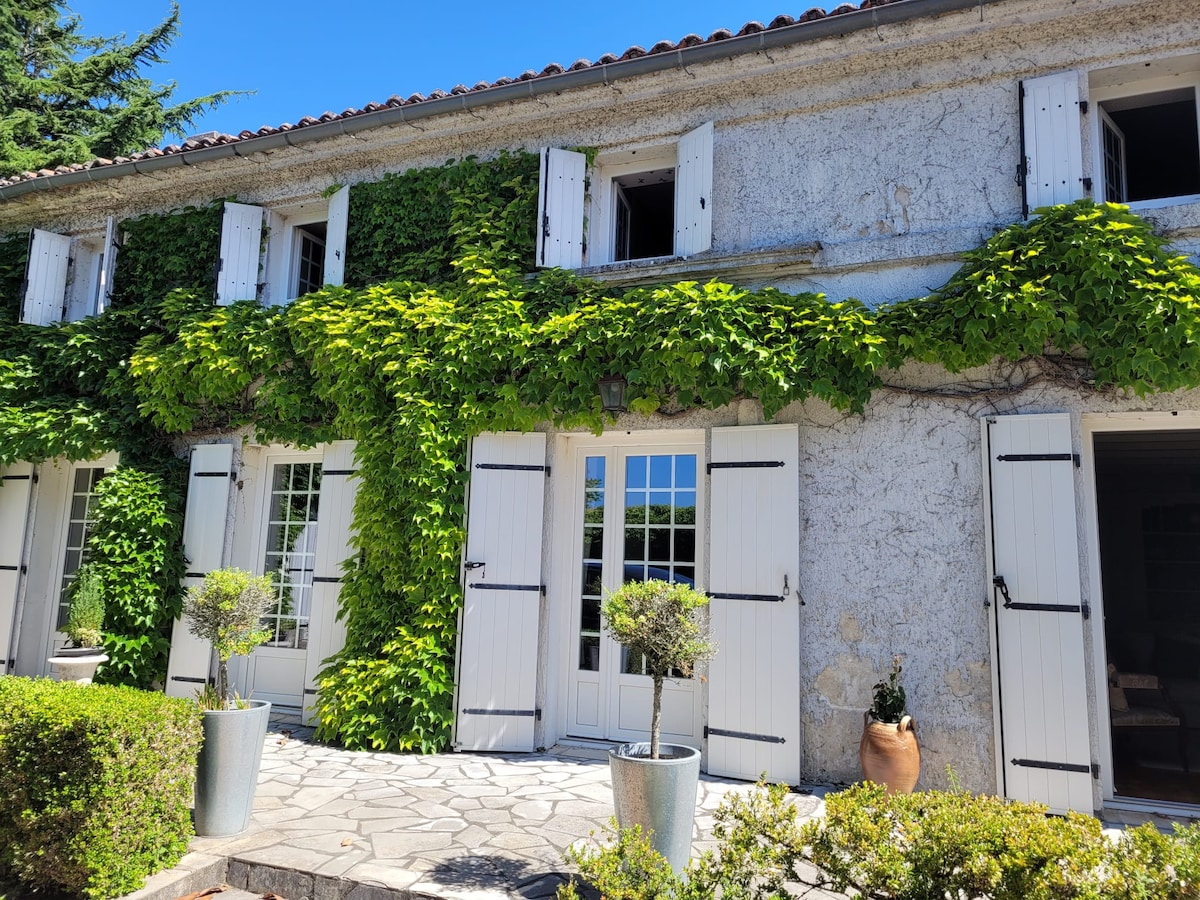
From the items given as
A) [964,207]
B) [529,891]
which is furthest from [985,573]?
[529,891]

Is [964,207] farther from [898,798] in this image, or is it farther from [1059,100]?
[898,798]

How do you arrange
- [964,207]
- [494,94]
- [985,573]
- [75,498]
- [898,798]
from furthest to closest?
[75,498] → [494,94] → [964,207] → [985,573] → [898,798]

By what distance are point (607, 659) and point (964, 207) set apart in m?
4.28

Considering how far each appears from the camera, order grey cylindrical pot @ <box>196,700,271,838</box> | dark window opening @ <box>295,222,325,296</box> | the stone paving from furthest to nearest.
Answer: dark window opening @ <box>295,222,325,296</box> → grey cylindrical pot @ <box>196,700,271,838</box> → the stone paving

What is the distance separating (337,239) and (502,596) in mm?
3800

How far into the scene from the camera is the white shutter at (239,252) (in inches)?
301

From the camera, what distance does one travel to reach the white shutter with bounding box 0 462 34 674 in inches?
315

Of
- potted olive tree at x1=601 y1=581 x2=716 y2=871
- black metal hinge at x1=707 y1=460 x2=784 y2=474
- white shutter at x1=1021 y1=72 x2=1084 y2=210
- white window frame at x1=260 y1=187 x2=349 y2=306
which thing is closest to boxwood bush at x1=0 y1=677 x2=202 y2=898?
potted olive tree at x1=601 y1=581 x2=716 y2=871

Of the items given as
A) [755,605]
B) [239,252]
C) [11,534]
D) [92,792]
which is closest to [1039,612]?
[755,605]

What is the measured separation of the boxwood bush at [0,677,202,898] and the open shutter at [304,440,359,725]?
257 cm

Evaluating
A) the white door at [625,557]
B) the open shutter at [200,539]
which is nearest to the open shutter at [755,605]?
the white door at [625,557]

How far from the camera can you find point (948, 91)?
5.62 m

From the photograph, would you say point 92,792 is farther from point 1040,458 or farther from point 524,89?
point 524,89

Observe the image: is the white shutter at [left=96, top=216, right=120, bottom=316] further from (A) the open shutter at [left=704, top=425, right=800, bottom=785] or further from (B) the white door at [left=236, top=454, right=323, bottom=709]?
(A) the open shutter at [left=704, top=425, right=800, bottom=785]
